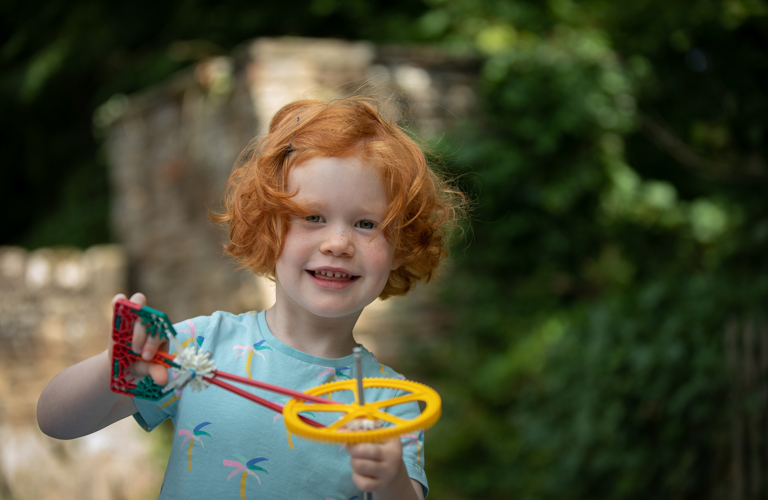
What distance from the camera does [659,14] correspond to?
488cm

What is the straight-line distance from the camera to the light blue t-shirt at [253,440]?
1280mm

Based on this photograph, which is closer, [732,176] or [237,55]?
[732,176]

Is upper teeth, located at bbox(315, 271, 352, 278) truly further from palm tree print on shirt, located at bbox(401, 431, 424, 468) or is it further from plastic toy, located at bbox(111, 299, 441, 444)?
palm tree print on shirt, located at bbox(401, 431, 424, 468)

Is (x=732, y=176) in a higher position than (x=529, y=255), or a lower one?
higher

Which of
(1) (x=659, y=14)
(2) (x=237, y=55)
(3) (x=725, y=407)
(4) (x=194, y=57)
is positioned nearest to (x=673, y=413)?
(3) (x=725, y=407)

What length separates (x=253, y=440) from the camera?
130cm

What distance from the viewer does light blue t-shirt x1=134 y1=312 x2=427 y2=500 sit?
1.28 meters

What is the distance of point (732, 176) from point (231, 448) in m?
4.01

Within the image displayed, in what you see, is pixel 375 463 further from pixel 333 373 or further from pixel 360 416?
pixel 333 373

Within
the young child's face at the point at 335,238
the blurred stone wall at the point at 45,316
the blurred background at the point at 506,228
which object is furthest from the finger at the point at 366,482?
the blurred stone wall at the point at 45,316

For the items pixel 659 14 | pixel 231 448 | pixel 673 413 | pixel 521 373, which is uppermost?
pixel 659 14

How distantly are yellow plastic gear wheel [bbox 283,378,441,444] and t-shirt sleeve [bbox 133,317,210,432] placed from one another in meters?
0.31

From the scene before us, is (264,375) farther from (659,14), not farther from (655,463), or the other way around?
(659,14)

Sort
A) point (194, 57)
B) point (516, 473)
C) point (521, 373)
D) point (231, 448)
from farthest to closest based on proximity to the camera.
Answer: point (194, 57) < point (521, 373) < point (516, 473) < point (231, 448)
